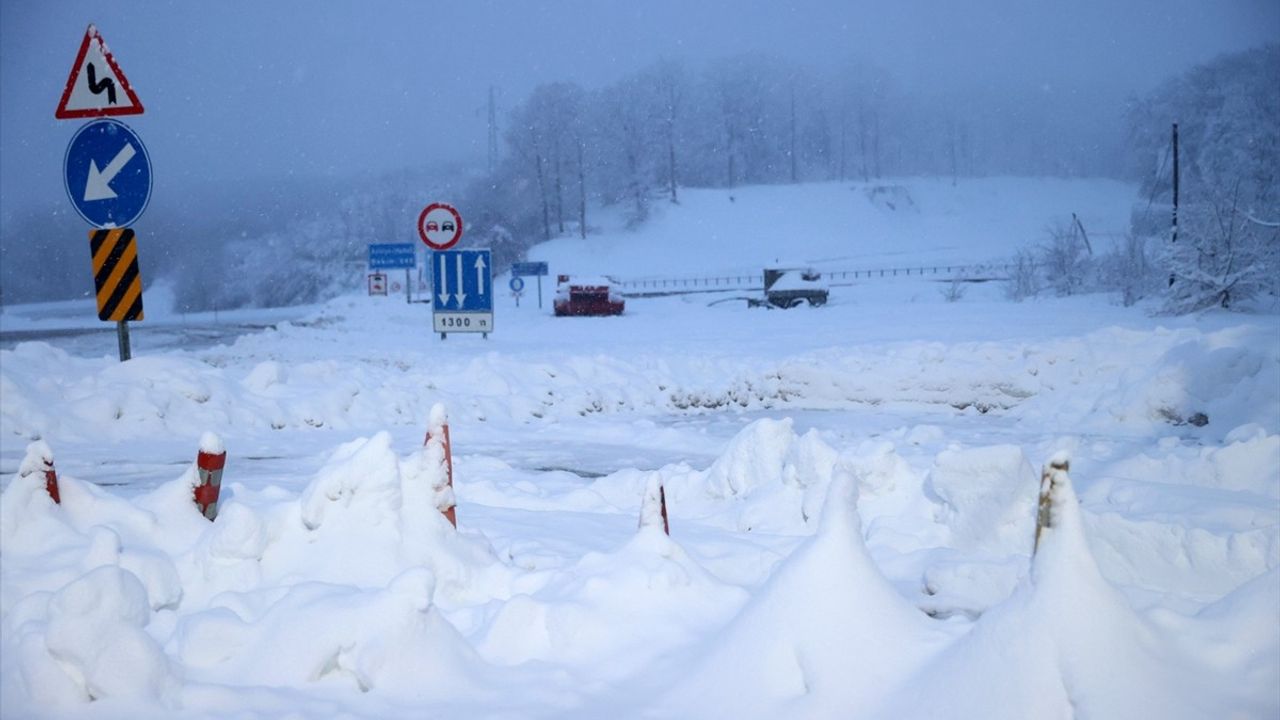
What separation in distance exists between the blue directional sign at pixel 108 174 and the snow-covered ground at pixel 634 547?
2479 millimetres

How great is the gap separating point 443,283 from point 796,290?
91.4 ft

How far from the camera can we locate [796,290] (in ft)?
133

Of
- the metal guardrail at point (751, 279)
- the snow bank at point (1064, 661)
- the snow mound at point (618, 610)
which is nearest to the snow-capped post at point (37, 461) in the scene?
the snow mound at point (618, 610)

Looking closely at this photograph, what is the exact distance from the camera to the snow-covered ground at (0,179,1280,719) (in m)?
Result: 3.32

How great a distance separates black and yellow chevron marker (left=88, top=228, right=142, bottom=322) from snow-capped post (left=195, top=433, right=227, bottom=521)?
412 cm

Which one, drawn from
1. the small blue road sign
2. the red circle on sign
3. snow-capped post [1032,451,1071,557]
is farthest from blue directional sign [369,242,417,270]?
snow-capped post [1032,451,1071,557]

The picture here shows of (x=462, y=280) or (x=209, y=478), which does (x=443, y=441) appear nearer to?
(x=209, y=478)

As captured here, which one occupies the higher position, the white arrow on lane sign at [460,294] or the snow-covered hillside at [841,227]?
the snow-covered hillside at [841,227]

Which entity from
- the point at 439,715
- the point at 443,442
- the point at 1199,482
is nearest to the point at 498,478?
the point at 443,442

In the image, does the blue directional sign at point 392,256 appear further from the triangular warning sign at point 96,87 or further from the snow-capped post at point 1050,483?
the snow-capped post at point 1050,483

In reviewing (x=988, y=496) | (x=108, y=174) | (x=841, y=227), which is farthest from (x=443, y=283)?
(x=841, y=227)

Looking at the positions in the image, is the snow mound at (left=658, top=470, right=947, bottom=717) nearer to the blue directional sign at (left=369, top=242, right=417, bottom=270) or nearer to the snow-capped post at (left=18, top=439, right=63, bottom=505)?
the snow-capped post at (left=18, top=439, right=63, bottom=505)

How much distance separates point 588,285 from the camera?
40344mm

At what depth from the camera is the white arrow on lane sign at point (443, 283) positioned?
14.7 m
